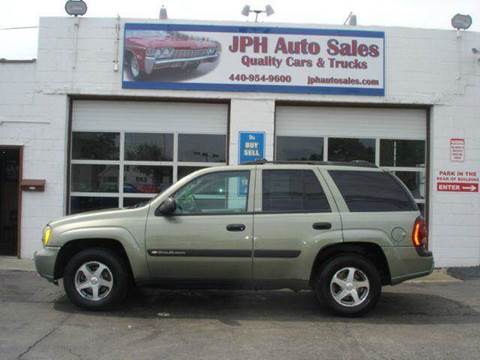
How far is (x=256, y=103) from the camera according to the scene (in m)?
11.5

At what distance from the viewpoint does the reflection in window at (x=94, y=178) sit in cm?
1166

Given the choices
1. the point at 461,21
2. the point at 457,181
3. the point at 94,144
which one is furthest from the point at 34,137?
the point at 461,21

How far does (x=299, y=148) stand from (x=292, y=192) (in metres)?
4.88

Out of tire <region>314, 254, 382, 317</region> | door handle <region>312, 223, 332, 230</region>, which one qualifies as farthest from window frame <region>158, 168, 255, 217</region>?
tire <region>314, 254, 382, 317</region>

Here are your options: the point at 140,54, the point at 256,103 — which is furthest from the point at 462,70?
the point at 140,54

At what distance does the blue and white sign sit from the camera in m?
11.5

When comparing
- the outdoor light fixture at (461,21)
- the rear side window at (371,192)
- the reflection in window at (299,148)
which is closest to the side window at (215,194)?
the rear side window at (371,192)

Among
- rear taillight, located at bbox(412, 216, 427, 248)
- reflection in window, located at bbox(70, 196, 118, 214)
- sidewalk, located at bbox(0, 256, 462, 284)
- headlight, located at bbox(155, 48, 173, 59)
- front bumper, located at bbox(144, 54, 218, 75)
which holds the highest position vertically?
headlight, located at bbox(155, 48, 173, 59)

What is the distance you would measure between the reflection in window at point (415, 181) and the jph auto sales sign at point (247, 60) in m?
1.79

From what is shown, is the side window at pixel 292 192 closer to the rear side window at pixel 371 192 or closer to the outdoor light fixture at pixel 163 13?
the rear side window at pixel 371 192

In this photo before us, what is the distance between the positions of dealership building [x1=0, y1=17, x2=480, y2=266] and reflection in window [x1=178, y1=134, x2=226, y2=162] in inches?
1.1

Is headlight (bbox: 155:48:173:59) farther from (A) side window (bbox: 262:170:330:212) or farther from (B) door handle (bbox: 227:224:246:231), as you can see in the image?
(B) door handle (bbox: 227:224:246:231)

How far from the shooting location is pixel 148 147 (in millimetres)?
11711

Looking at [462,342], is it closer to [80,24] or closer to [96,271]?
[96,271]
